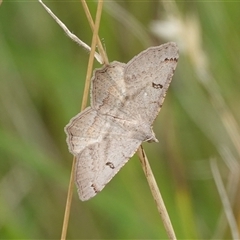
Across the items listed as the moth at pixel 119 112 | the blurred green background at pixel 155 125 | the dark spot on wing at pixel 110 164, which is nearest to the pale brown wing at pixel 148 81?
the moth at pixel 119 112

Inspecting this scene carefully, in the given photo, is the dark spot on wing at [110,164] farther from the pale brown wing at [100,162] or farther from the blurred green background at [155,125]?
the blurred green background at [155,125]

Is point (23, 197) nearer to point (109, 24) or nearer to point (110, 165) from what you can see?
point (109, 24)

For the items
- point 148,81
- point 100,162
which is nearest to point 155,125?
point 148,81

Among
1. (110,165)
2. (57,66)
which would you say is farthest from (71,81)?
(110,165)

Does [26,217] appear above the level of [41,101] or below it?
below

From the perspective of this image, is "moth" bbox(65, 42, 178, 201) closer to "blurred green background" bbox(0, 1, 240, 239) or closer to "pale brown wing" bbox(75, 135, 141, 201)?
"pale brown wing" bbox(75, 135, 141, 201)

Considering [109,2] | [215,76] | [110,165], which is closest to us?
[110,165]

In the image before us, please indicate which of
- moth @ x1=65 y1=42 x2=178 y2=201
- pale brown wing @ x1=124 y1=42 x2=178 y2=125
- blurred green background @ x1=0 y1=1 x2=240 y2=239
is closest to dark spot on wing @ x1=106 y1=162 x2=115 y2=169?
moth @ x1=65 y1=42 x2=178 y2=201
